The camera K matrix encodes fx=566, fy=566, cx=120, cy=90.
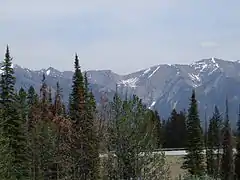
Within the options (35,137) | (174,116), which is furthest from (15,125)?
(174,116)

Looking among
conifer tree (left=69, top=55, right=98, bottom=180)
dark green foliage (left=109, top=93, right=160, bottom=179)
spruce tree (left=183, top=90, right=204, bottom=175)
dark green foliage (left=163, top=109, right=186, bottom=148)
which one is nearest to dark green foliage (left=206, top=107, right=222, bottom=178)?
spruce tree (left=183, top=90, right=204, bottom=175)

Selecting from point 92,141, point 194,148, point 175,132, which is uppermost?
point 175,132

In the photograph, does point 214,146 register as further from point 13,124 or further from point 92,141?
point 13,124

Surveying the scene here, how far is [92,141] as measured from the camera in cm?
3569

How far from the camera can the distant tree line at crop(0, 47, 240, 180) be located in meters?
24.0

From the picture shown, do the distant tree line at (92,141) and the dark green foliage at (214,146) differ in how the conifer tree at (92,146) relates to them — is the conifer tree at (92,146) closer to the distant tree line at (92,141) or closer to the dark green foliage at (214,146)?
the distant tree line at (92,141)

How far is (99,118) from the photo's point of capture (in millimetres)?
33500

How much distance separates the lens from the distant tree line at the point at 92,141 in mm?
24047

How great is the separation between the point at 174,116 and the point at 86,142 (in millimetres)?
43763

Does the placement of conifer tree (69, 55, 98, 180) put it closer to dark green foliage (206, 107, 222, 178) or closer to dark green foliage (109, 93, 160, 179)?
dark green foliage (109, 93, 160, 179)

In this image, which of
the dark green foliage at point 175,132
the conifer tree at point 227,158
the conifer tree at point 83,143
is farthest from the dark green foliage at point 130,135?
the dark green foliage at point 175,132

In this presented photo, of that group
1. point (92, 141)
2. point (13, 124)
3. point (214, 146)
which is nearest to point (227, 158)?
point (214, 146)

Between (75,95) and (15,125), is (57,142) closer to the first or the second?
(15,125)

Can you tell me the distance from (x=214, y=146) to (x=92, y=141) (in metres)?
24.5
